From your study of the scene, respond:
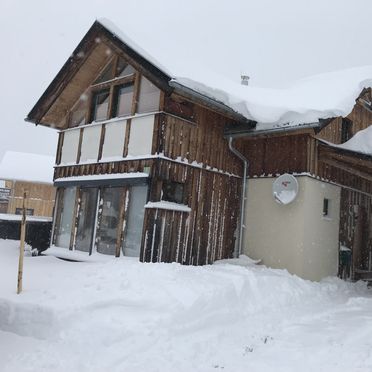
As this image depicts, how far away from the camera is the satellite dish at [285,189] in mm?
10719

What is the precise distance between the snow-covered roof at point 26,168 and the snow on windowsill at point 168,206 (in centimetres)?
2429

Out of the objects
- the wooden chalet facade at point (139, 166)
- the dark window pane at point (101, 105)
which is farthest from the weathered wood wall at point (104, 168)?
the dark window pane at point (101, 105)

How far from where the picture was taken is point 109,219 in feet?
36.6

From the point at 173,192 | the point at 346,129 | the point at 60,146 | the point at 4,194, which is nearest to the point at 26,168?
the point at 4,194

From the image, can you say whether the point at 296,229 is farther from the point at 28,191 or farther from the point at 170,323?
the point at 28,191

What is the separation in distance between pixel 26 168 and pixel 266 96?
26.3 m

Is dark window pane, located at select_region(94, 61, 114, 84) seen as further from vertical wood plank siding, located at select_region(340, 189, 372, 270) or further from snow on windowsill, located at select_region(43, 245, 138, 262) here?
vertical wood plank siding, located at select_region(340, 189, 372, 270)

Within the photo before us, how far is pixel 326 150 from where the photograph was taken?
36.0ft

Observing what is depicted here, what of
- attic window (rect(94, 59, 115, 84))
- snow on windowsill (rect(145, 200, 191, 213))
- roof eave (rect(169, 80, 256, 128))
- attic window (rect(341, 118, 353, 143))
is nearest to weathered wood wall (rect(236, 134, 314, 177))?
roof eave (rect(169, 80, 256, 128))

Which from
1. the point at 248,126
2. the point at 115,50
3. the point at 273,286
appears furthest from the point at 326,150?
the point at 115,50

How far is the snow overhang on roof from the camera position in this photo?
10.2 meters

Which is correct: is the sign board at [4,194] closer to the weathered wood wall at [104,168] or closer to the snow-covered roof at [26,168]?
the snow-covered roof at [26,168]

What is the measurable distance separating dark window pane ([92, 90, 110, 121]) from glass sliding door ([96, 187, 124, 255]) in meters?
2.44

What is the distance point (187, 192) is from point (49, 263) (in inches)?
151
